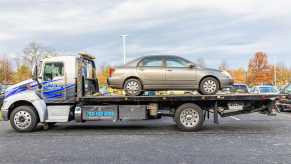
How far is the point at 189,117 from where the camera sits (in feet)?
34.6

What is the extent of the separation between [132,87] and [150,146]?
3.22m

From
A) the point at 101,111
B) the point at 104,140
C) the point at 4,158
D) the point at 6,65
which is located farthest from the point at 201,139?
the point at 6,65

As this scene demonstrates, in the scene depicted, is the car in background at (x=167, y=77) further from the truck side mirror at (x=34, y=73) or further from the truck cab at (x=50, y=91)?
the truck side mirror at (x=34, y=73)

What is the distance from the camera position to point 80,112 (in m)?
10.9

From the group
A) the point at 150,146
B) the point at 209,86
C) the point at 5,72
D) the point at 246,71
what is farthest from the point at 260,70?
the point at 150,146

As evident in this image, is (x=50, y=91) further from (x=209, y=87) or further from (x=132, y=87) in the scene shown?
(x=209, y=87)

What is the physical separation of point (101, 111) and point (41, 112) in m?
1.89

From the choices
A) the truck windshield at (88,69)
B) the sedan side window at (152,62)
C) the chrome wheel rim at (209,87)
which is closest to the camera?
the chrome wheel rim at (209,87)

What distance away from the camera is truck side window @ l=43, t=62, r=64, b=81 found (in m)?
11.0

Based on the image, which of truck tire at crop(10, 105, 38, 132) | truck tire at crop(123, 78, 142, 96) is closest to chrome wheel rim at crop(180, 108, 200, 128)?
truck tire at crop(123, 78, 142, 96)

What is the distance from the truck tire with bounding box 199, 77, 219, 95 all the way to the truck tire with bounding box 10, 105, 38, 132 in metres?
5.44

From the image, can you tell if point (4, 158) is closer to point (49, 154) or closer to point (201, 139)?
point (49, 154)

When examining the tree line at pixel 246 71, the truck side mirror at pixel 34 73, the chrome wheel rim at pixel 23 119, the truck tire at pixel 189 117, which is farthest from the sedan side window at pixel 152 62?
the tree line at pixel 246 71

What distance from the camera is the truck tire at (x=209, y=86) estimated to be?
10828 mm
